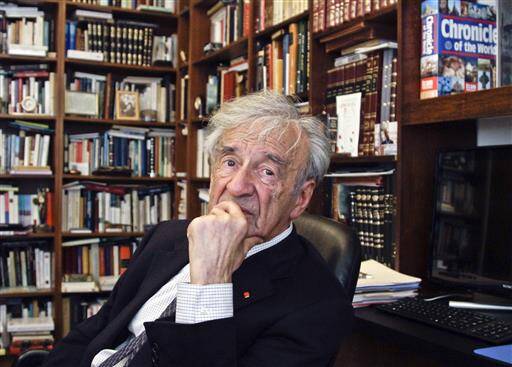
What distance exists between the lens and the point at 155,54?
432 cm

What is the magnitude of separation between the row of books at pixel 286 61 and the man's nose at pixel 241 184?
4.83ft

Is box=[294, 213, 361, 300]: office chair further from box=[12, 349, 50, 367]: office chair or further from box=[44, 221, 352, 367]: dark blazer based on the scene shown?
box=[12, 349, 50, 367]: office chair

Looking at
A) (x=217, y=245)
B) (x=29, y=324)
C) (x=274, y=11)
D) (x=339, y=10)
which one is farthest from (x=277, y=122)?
(x=29, y=324)

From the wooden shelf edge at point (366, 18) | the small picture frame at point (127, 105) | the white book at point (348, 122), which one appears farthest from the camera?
the small picture frame at point (127, 105)

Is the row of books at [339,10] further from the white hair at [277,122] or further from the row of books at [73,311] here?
the row of books at [73,311]

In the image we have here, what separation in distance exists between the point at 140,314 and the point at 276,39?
1.89m

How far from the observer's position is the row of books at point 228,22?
11.3 feet

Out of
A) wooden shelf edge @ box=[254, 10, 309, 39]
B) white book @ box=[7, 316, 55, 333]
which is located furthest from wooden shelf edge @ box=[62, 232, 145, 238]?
wooden shelf edge @ box=[254, 10, 309, 39]

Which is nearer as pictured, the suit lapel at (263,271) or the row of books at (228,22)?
the suit lapel at (263,271)

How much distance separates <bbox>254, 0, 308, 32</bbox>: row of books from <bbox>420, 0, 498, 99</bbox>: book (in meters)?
0.85

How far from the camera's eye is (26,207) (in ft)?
12.9

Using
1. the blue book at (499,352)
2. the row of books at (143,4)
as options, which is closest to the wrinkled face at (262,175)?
the blue book at (499,352)

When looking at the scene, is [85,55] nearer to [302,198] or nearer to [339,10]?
[339,10]

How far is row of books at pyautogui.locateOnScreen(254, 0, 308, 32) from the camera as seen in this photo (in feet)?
9.45
